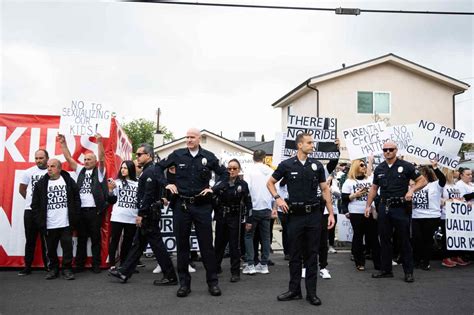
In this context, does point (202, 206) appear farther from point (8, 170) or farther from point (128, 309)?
point (8, 170)

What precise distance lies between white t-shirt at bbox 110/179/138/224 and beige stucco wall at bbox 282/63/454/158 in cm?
1841

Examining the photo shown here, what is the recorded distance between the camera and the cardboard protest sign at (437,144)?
8.33 meters

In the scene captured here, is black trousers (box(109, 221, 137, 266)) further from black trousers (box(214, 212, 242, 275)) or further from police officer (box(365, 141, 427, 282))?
police officer (box(365, 141, 427, 282))

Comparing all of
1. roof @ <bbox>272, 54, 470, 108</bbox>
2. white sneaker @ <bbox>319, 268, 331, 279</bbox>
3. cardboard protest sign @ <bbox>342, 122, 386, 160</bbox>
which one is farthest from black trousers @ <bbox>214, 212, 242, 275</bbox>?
roof @ <bbox>272, 54, 470, 108</bbox>

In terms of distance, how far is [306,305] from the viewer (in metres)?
5.49

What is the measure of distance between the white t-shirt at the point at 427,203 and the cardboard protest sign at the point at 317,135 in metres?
1.72

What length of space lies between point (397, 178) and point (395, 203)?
400 millimetres

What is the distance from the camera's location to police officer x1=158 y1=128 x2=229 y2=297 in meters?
5.90

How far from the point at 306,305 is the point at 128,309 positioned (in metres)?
2.20

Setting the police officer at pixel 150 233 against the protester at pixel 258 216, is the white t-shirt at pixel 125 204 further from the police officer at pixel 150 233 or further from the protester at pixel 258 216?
the protester at pixel 258 216

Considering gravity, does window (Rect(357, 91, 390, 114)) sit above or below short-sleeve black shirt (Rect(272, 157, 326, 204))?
above

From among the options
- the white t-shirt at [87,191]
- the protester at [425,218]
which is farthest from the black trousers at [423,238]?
the white t-shirt at [87,191]

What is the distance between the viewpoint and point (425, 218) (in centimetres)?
793

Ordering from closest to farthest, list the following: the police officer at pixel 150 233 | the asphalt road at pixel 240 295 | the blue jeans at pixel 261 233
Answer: the asphalt road at pixel 240 295 → the police officer at pixel 150 233 → the blue jeans at pixel 261 233
